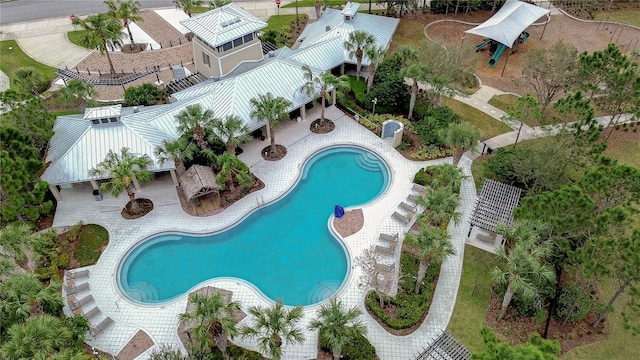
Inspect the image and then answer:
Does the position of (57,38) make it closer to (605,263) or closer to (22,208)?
(22,208)

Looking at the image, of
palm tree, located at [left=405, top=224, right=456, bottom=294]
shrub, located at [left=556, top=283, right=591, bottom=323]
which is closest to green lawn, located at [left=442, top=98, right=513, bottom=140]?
shrub, located at [left=556, top=283, right=591, bottom=323]

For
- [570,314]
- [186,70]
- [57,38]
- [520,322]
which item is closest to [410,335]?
[520,322]

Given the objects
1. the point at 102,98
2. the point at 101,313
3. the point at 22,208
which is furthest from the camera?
the point at 102,98

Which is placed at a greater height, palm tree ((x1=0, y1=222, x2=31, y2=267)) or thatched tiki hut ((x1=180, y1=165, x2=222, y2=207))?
palm tree ((x1=0, y1=222, x2=31, y2=267))

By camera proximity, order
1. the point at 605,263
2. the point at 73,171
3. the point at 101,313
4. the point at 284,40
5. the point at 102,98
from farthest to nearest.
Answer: the point at 284,40, the point at 102,98, the point at 73,171, the point at 101,313, the point at 605,263

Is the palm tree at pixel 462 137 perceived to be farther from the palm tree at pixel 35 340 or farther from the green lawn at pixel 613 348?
the palm tree at pixel 35 340

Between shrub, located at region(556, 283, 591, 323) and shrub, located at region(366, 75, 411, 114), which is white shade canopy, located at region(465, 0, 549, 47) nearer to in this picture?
shrub, located at region(366, 75, 411, 114)
